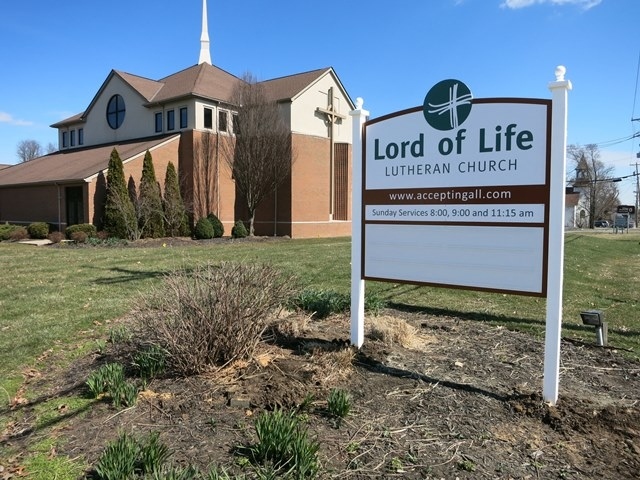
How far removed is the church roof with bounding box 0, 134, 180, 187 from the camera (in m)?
26.4

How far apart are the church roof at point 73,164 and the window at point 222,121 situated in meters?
2.55

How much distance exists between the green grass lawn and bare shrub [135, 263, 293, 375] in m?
1.39

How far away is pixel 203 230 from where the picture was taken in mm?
25688

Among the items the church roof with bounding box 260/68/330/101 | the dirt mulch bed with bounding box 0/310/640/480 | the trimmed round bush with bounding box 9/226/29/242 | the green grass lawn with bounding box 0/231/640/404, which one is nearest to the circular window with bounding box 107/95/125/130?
the church roof with bounding box 260/68/330/101

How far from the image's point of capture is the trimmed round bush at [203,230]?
25.6m

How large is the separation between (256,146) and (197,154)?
349cm

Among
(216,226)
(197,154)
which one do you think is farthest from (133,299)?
(197,154)

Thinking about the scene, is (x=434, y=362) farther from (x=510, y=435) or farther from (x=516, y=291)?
(x=510, y=435)

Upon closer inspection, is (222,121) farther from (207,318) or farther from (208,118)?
(207,318)

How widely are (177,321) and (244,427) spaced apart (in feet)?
4.30

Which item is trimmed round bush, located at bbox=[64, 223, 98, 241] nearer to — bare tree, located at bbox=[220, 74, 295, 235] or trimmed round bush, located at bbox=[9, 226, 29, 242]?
trimmed round bush, located at bbox=[9, 226, 29, 242]

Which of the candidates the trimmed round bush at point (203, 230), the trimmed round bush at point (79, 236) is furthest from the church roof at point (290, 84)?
the trimmed round bush at point (79, 236)

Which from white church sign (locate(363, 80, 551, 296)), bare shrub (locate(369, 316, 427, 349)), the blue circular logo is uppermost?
the blue circular logo

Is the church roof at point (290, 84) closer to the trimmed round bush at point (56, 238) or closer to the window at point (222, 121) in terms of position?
the window at point (222, 121)
